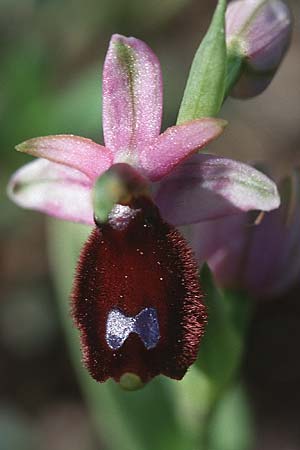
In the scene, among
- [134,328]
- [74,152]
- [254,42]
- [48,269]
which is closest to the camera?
[134,328]

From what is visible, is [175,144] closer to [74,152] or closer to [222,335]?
[74,152]

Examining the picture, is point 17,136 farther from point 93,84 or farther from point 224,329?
point 224,329

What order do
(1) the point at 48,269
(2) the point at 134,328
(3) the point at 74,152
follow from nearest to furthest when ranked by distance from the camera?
(2) the point at 134,328 < (3) the point at 74,152 < (1) the point at 48,269

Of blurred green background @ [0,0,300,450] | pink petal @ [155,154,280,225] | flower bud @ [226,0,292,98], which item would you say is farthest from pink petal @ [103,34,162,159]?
blurred green background @ [0,0,300,450]

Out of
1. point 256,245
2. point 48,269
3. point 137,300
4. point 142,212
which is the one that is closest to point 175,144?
point 142,212

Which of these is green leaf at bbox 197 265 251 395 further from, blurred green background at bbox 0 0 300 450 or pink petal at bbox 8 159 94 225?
blurred green background at bbox 0 0 300 450
